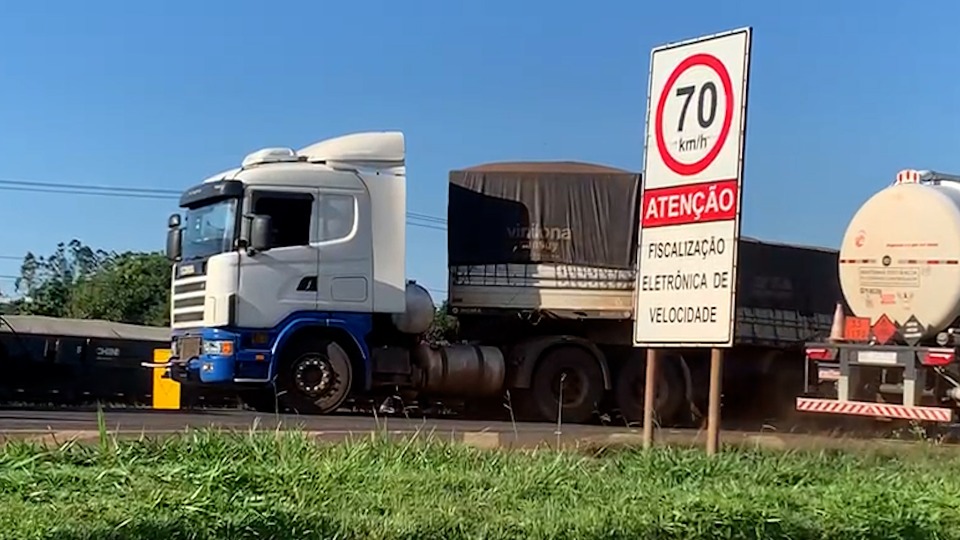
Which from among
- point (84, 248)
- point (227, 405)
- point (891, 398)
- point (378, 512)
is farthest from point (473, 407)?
point (84, 248)

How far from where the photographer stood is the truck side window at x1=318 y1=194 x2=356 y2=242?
16.3 meters

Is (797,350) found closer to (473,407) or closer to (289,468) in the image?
(473,407)

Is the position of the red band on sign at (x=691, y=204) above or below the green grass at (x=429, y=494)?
above

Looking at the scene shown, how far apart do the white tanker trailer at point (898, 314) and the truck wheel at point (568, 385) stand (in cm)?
349

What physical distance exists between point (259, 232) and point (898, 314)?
764 centimetres

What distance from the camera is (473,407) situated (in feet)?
61.2

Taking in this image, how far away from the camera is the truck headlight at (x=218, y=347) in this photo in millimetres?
15891

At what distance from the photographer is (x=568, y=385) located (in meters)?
18.2

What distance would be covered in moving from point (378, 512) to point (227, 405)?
53.0 ft

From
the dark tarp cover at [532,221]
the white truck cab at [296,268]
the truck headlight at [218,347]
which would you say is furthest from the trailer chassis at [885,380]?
the truck headlight at [218,347]

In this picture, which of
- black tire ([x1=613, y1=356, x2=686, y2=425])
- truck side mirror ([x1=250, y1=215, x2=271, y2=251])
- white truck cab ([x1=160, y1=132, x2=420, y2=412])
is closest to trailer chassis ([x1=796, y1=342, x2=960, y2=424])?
black tire ([x1=613, y1=356, x2=686, y2=425])

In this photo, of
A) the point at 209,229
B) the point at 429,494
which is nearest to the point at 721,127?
the point at 429,494

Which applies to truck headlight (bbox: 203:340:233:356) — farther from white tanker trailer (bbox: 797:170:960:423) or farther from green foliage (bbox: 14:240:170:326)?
green foliage (bbox: 14:240:170:326)

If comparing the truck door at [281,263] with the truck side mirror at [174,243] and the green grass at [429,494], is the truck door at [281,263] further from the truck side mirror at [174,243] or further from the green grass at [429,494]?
the green grass at [429,494]
